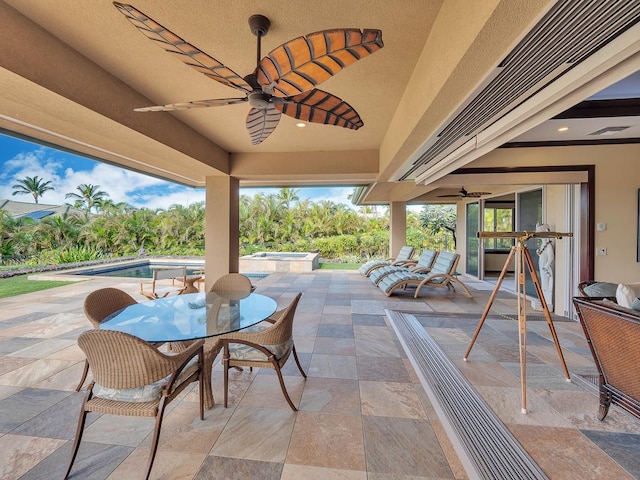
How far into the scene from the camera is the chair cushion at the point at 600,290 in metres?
2.50

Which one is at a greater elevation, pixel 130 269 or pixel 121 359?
pixel 121 359

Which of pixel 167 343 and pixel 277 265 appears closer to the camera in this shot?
pixel 167 343

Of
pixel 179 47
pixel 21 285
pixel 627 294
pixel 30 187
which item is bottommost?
pixel 21 285

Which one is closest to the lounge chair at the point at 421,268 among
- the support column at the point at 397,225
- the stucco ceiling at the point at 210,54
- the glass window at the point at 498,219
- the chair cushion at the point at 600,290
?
the glass window at the point at 498,219

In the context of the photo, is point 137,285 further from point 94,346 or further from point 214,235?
point 94,346

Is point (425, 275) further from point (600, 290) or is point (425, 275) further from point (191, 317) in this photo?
point (191, 317)

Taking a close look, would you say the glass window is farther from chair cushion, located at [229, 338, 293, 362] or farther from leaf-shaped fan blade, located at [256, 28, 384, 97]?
leaf-shaped fan blade, located at [256, 28, 384, 97]

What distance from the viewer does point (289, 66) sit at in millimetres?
1479

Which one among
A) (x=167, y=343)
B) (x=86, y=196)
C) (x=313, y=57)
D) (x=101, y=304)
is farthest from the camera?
(x=86, y=196)

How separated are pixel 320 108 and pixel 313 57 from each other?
0.64 metres

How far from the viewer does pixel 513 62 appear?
165cm

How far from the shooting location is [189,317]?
7.32ft

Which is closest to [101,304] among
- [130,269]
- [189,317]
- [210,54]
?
[189,317]

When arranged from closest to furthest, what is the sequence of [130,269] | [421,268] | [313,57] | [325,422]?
1. [313,57]
2. [325,422]
3. [421,268]
4. [130,269]
